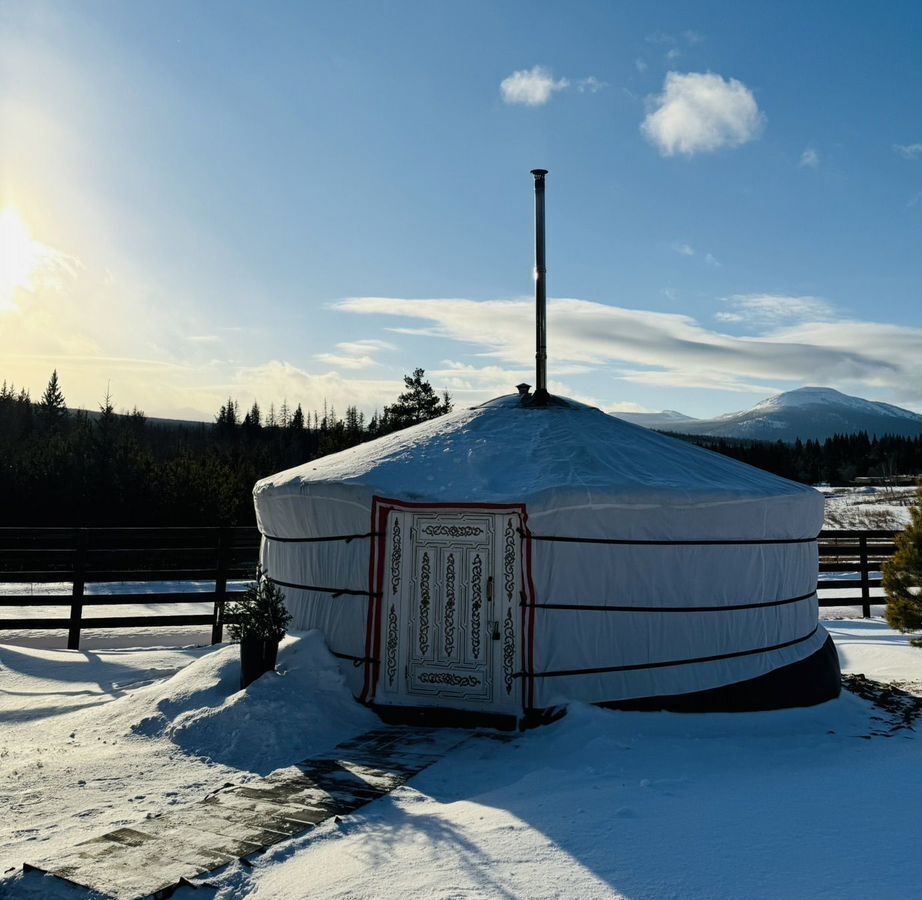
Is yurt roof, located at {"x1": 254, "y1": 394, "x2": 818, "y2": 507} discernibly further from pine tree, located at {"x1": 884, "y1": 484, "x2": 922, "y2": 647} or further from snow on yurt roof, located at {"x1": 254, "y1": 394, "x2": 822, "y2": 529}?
pine tree, located at {"x1": 884, "y1": 484, "x2": 922, "y2": 647}

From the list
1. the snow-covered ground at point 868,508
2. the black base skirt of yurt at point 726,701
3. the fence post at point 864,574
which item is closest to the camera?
the black base skirt of yurt at point 726,701

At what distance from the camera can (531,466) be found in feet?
17.4

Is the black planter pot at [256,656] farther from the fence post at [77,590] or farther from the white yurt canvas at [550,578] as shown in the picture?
the fence post at [77,590]

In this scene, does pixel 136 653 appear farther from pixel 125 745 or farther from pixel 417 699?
pixel 417 699

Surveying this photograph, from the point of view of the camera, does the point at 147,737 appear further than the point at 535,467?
No

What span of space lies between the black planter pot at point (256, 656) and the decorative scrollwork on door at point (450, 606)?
3.55 feet

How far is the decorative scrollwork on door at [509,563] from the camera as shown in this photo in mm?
4984

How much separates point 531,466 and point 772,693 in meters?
2.20

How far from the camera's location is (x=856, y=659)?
759cm

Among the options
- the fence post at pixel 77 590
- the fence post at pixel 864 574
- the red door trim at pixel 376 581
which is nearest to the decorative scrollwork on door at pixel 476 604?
the red door trim at pixel 376 581

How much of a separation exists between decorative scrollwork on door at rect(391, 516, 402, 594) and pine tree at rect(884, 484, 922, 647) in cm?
366

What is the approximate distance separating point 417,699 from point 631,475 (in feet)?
6.33

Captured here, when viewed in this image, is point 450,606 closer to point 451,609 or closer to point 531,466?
point 451,609

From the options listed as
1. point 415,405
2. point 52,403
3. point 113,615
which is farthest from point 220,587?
point 52,403
